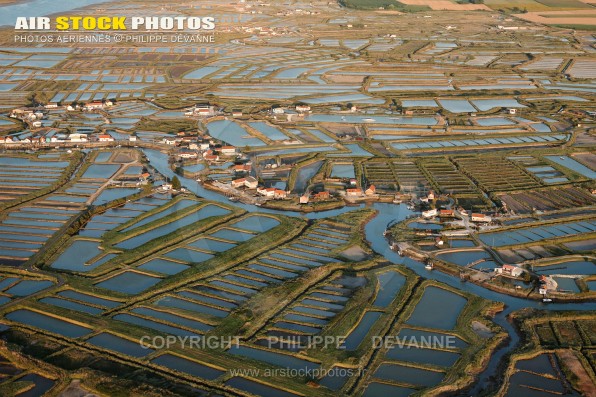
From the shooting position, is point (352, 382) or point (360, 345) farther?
point (360, 345)

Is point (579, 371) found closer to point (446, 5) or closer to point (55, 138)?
point (55, 138)

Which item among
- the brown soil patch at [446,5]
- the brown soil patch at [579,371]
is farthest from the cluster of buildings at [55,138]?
the brown soil patch at [446,5]

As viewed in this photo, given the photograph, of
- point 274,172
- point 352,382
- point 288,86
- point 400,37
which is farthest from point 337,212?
point 400,37

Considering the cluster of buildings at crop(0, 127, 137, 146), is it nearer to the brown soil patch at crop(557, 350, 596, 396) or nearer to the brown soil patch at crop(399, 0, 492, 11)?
the brown soil patch at crop(557, 350, 596, 396)

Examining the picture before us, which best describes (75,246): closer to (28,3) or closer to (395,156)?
(395,156)

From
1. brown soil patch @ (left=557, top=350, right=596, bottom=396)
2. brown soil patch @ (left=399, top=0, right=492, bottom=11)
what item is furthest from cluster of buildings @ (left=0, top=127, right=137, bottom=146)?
brown soil patch @ (left=399, top=0, right=492, bottom=11)

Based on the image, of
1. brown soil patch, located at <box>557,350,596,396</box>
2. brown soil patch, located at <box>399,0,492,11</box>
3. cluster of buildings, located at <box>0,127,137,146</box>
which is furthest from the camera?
brown soil patch, located at <box>399,0,492,11</box>

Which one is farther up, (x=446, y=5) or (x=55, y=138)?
(x=446, y=5)

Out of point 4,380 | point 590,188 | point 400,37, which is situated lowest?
point 4,380

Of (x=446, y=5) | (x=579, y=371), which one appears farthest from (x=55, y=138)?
(x=446, y=5)

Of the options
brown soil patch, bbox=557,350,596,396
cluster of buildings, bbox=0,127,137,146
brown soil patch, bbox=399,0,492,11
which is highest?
brown soil patch, bbox=399,0,492,11

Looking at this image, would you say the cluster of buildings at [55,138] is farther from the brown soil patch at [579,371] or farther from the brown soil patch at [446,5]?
the brown soil patch at [446,5]
